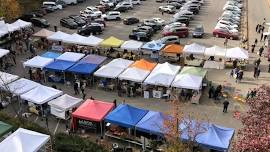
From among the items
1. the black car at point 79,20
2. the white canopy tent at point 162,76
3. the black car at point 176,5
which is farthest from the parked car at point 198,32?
the white canopy tent at point 162,76

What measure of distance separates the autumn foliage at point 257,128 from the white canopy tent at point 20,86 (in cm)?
1565

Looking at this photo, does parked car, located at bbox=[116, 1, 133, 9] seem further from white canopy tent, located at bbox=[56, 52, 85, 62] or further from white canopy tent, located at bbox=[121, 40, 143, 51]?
white canopy tent, located at bbox=[56, 52, 85, 62]

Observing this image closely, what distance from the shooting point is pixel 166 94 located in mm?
27906

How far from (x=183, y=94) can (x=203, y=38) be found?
14.1 m

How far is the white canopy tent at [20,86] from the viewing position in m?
26.3

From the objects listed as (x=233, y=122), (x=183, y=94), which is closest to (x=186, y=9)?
(x=183, y=94)

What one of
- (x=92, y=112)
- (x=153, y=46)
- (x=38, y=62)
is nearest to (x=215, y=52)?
(x=153, y=46)

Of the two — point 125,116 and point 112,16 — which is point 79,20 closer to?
point 112,16

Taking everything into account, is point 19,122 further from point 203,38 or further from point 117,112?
point 203,38

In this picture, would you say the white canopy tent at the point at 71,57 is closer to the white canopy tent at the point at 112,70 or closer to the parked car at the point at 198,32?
the white canopy tent at the point at 112,70

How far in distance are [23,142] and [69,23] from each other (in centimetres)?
2538

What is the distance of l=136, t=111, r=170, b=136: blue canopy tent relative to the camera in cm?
2186

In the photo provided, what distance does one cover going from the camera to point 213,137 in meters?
21.0

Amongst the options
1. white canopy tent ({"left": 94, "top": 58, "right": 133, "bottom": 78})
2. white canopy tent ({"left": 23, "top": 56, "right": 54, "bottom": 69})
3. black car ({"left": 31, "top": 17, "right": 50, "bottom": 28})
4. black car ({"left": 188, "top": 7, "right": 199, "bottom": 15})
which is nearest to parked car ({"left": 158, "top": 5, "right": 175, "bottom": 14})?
black car ({"left": 188, "top": 7, "right": 199, "bottom": 15})
